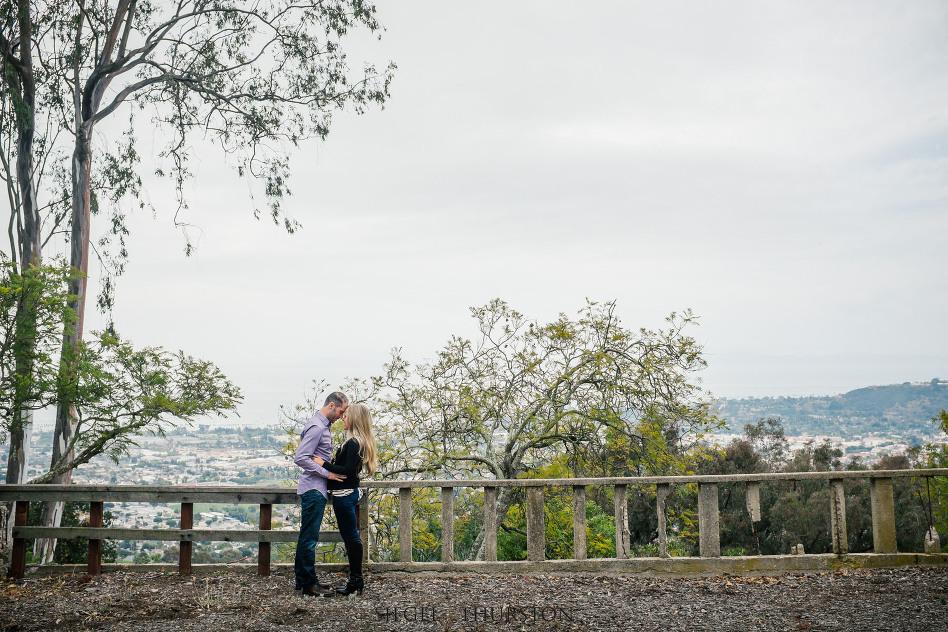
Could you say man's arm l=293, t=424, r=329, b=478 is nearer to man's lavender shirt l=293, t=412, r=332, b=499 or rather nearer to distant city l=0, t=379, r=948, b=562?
man's lavender shirt l=293, t=412, r=332, b=499

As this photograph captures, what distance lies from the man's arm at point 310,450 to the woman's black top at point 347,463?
0.09m

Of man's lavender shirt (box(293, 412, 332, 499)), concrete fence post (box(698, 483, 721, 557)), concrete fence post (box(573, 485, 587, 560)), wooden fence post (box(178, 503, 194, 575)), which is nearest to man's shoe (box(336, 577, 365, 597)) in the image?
man's lavender shirt (box(293, 412, 332, 499))

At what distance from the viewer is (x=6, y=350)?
8.75 m

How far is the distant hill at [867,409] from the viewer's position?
4015 cm

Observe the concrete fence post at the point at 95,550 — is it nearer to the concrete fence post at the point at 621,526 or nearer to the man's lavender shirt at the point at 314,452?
the man's lavender shirt at the point at 314,452

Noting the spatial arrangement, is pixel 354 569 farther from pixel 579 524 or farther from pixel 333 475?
pixel 579 524

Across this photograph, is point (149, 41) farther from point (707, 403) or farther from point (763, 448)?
point (763, 448)

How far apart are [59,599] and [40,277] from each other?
412cm

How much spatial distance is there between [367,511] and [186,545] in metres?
2.04

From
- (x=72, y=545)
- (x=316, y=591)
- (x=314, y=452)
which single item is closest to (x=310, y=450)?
(x=314, y=452)

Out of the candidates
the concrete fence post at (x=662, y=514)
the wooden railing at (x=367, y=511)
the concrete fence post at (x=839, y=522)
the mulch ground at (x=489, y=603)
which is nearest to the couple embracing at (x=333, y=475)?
the mulch ground at (x=489, y=603)

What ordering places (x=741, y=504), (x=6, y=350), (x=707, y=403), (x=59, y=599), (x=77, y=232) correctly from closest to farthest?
(x=59, y=599) → (x=6, y=350) → (x=707, y=403) → (x=77, y=232) → (x=741, y=504)

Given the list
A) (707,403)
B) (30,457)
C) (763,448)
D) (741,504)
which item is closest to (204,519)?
(30,457)

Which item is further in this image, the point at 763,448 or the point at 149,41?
the point at 763,448
